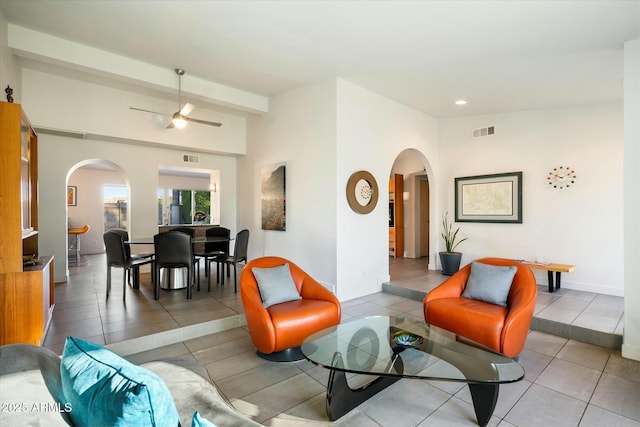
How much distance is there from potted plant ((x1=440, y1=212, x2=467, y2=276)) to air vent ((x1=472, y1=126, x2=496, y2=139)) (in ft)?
5.19

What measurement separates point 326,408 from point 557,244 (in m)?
4.86

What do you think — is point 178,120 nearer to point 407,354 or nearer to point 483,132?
point 407,354

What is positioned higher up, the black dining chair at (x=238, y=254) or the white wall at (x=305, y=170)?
the white wall at (x=305, y=170)

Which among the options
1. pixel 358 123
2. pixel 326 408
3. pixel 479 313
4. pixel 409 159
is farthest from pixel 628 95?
pixel 409 159

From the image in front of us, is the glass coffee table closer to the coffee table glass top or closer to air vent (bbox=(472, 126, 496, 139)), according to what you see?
the coffee table glass top

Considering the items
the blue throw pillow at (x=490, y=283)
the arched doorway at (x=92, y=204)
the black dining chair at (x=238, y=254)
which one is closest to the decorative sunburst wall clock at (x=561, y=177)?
the blue throw pillow at (x=490, y=283)

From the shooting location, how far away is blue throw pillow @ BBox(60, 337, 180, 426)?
87 cm

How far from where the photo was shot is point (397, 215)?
8.13 metres

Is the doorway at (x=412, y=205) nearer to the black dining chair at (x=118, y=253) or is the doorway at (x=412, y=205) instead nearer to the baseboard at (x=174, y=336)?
the baseboard at (x=174, y=336)

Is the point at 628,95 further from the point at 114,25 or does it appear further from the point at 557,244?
the point at 114,25

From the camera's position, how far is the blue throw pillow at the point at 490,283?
3061 mm

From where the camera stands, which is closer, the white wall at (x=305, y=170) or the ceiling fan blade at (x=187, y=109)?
the ceiling fan blade at (x=187, y=109)

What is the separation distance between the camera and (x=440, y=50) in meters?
3.56

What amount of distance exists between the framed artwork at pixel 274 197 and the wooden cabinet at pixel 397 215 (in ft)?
12.2
